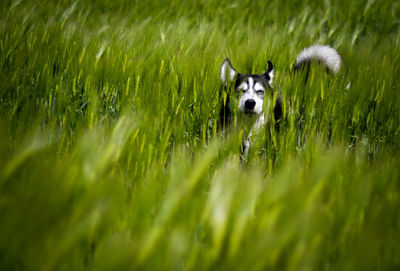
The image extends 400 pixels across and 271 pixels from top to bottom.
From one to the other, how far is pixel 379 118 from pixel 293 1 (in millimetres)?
4572

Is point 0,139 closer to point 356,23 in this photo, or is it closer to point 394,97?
point 394,97

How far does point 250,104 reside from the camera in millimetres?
2271

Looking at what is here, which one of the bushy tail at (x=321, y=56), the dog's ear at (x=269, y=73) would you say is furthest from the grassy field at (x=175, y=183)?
the bushy tail at (x=321, y=56)

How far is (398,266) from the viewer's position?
1.94ft

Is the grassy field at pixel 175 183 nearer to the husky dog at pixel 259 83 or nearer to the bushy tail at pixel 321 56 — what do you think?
the husky dog at pixel 259 83

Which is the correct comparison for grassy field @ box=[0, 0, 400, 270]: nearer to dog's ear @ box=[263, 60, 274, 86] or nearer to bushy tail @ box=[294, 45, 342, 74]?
dog's ear @ box=[263, 60, 274, 86]

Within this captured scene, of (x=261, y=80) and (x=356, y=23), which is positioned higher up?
(x=356, y=23)

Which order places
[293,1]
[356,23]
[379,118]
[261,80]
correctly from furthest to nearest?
[293,1], [356,23], [261,80], [379,118]

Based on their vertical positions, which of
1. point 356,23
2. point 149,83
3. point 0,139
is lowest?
point 0,139

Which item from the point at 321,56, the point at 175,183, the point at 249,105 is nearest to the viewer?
the point at 175,183

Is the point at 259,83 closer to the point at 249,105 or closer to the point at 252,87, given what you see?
the point at 252,87

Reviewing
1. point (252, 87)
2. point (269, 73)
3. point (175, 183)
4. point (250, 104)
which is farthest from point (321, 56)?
point (175, 183)

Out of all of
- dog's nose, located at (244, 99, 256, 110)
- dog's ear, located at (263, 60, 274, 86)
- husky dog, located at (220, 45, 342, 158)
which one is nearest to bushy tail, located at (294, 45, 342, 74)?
husky dog, located at (220, 45, 342, 158)

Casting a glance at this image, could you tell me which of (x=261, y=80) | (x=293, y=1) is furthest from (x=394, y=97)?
(x=293, y=1)
